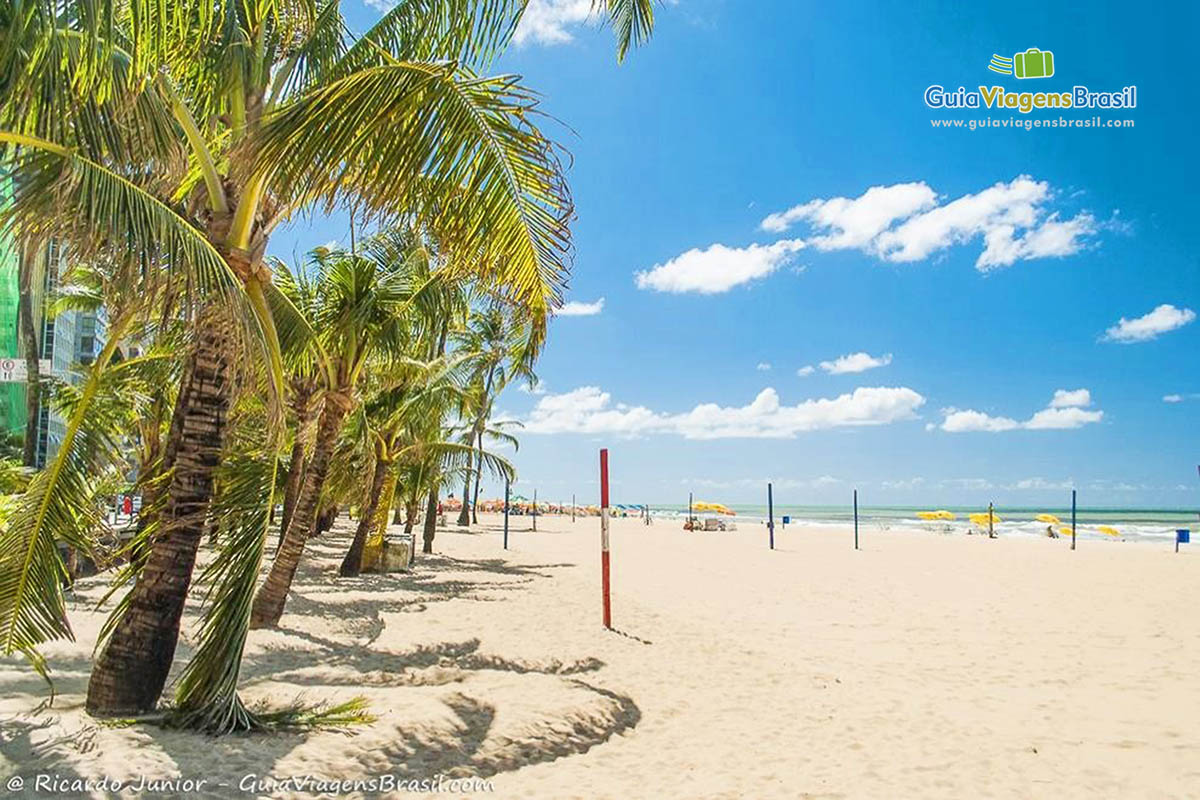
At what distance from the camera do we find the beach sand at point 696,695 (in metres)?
4.33

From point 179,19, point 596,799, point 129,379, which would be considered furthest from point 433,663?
point 179,19

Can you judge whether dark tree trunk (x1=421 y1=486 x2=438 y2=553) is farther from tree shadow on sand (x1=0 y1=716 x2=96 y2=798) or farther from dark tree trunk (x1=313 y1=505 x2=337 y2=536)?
tree shadow on sand (x1=0 y1=716 x2=96 y2=798)

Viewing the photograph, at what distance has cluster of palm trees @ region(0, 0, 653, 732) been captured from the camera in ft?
11.9

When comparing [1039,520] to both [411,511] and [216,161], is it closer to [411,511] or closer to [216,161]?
[411,511]

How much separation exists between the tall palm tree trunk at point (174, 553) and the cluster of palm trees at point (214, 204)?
1 centimetres

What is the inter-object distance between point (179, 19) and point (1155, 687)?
9009 millimetres

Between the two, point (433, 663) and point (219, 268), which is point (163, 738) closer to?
point (219, 268)

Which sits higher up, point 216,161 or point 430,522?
point 216,161

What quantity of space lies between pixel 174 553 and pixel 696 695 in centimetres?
414

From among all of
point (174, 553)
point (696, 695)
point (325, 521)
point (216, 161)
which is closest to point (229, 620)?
point (174, 553)

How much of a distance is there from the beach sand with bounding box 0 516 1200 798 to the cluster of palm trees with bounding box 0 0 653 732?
27.8 inches

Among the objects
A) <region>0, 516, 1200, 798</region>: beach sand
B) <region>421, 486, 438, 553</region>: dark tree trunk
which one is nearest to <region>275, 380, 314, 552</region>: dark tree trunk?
<region>0, 516, 1200, 798</region>: beach sand

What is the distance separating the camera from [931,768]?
→ 4793 millimetres

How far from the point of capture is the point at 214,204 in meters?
4.53
